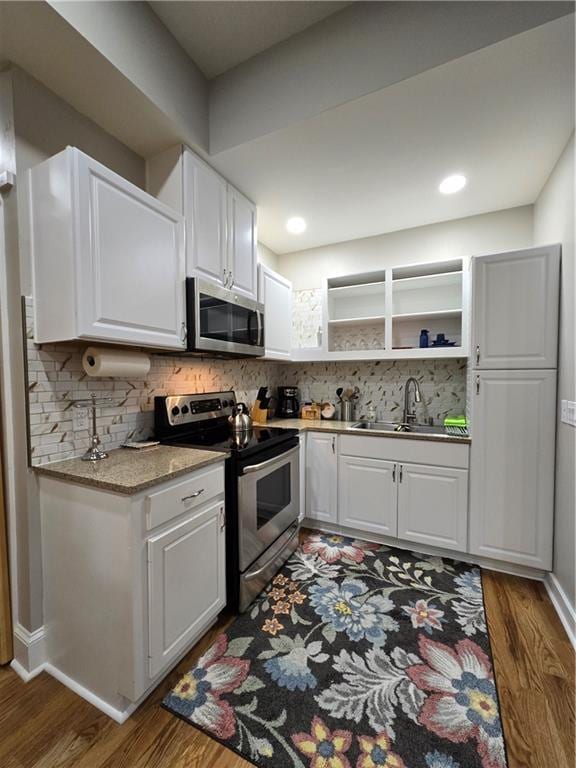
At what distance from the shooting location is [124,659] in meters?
1.18

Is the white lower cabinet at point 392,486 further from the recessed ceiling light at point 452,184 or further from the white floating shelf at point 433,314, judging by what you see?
the recessed ceiling light at point 452,184

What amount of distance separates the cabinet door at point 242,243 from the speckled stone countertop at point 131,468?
3.91ft

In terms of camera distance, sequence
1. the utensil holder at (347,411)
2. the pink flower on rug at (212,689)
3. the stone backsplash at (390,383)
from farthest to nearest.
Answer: the utensil holder at (347,411), the stone backsplash at (390,383), the pink flower on rug at (212,689)

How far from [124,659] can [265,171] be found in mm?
2512

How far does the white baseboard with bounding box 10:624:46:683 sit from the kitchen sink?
2.15 m

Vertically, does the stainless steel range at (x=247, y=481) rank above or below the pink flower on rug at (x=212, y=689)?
above

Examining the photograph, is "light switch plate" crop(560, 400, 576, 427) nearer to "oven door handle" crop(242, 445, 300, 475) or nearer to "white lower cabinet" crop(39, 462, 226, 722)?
"oven door handle" crop(242, 445, 300, 475)

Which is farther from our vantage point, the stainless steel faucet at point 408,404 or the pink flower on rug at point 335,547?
the stainless steel faucet at point 408,404

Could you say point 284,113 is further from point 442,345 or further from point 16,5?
point 442,345

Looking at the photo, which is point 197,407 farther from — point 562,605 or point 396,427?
point 562,605

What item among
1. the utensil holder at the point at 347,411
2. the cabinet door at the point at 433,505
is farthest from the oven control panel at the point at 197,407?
the cabinet door at the point at 433,505

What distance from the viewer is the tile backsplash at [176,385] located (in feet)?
4.64

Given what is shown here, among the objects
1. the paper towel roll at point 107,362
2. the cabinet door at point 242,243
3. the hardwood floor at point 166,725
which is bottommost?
the hardwood floor at point 166,725

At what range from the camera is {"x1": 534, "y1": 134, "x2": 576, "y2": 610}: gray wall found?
1.66 meters
